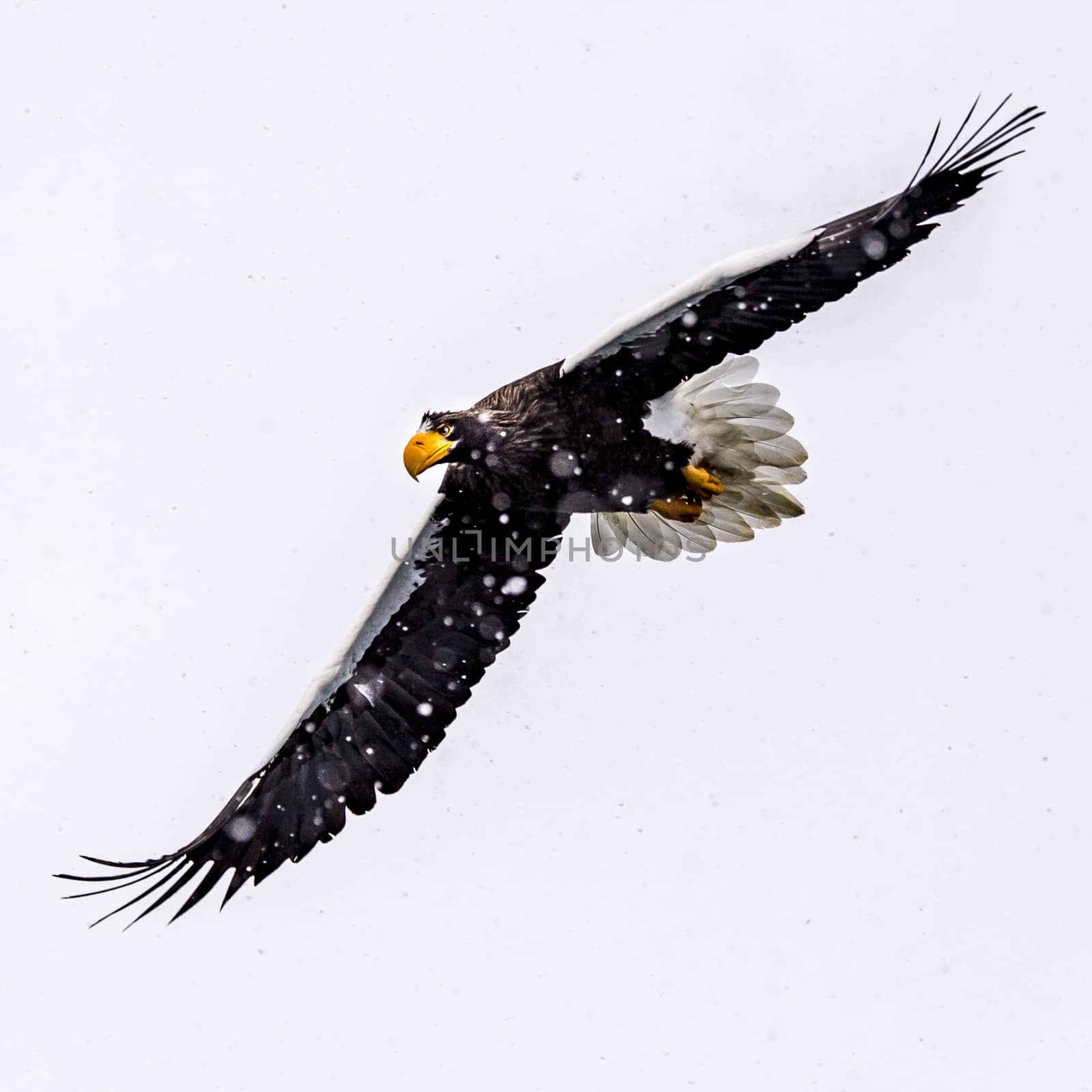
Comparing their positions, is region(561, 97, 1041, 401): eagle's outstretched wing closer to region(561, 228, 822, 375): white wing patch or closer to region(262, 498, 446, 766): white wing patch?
region(561, 228, 822, 375): white wing patch

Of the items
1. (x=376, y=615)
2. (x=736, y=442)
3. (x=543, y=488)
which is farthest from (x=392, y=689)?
(x=736, y=442)

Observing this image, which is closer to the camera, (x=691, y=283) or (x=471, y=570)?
(x=691, y=283)

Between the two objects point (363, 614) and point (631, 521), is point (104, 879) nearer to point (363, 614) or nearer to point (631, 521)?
point (363, 614)

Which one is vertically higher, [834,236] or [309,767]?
[834,236]

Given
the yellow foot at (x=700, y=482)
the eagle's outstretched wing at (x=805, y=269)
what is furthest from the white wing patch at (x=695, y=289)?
the yellow foot at (x=700, y=482)

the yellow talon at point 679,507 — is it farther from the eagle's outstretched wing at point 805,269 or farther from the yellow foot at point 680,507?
the eagle's outstretched wing at point 805,269

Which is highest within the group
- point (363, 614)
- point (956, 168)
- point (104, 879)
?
point (956, 168)

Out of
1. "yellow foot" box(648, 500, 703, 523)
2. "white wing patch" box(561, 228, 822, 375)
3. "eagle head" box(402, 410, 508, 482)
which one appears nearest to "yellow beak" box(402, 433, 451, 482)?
"eagle head" box(402, 410, 508, 482)

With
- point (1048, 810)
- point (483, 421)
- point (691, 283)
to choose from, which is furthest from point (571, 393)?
point (1048, 810)
